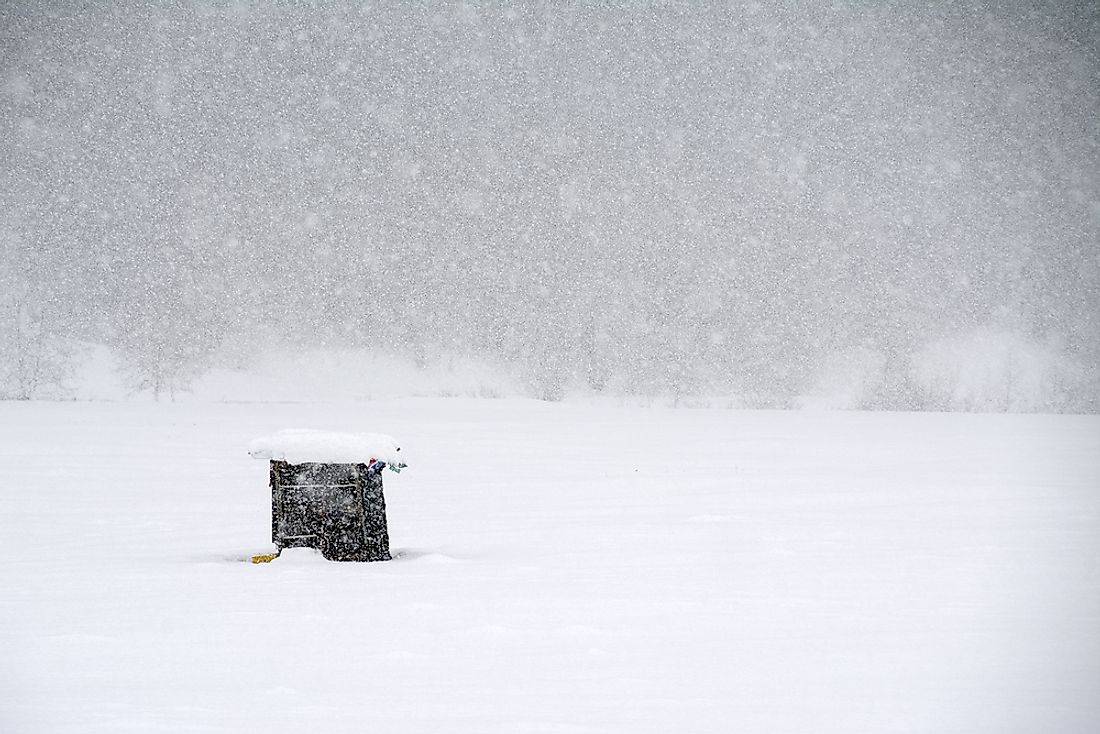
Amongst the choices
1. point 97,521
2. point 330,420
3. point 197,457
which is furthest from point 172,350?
point 97,521

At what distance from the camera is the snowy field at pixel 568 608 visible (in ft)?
14.5

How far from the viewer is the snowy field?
4434mm

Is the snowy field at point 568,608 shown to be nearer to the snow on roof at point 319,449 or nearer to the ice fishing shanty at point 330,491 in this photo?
the ice fishing shanty at point 330,491

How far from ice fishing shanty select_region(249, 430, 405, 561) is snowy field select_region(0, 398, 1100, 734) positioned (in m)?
0.24

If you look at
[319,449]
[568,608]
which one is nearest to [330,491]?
[319,449]

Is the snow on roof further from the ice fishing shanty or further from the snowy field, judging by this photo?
the snowy field

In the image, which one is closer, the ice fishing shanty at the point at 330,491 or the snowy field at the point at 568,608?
the snowy field at the point at 568,608

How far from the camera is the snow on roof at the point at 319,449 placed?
8172 mm

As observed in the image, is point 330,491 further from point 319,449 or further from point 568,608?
point 568,608

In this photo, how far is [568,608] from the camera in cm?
642

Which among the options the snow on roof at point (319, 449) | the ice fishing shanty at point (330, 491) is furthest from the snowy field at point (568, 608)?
the snow on roof at point (319, 449)

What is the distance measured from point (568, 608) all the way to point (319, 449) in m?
2.57

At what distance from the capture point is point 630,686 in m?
4.73

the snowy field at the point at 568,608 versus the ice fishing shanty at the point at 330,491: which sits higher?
the ice fishing shanty at the point at 330,491
